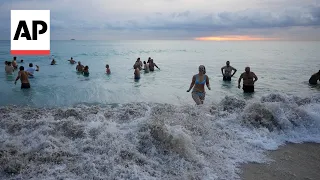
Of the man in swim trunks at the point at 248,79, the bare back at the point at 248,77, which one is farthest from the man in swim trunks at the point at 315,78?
the bare back at the point at 248,77

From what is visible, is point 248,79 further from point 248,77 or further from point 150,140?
point 150,140

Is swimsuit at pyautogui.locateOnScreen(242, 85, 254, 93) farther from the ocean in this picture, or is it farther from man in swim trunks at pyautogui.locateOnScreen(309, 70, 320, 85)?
man in swim trunks at pyautogui.locateOnScreen(309, 70, 320, 85)

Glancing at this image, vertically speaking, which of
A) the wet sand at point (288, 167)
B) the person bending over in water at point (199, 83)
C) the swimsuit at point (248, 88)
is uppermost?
the person bending over in water at point (199, 83)

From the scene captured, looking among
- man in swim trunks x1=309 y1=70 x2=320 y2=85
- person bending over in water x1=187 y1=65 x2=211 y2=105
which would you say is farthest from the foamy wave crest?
man in swim trunks x1=309 y1=70 x2=320 y2=85

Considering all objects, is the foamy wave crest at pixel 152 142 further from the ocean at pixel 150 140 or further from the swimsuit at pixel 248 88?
the swimsuit at pixel 248 88

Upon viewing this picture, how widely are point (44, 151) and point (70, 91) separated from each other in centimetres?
891

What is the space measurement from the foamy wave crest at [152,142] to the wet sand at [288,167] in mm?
251

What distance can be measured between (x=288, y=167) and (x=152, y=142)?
2745 millimetres

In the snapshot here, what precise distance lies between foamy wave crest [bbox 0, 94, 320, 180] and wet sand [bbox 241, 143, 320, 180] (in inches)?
9.9

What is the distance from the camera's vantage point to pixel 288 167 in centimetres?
514

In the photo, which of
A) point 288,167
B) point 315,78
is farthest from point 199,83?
point 315,78

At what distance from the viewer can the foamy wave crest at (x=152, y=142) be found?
490 cm

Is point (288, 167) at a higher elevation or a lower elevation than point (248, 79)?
lower

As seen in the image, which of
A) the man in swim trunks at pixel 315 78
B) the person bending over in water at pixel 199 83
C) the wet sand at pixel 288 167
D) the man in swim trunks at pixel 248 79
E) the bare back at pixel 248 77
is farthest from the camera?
the man in swim trunks at pixel 315 78
